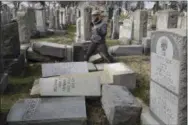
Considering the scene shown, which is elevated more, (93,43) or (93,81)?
(93,43)

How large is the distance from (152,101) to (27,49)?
4873 mm

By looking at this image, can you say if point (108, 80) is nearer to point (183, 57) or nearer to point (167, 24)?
point (183, 57)

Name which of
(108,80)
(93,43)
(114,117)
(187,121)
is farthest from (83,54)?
(187,121)

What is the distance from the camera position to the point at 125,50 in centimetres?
891

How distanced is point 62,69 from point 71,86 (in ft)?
3.49

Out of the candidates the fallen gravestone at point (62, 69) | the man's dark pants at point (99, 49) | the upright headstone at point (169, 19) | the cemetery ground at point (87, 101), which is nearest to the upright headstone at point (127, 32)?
the upright headstone at point (169, 19)

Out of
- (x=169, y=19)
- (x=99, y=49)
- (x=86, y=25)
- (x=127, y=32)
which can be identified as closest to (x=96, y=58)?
(x=99, y=49)

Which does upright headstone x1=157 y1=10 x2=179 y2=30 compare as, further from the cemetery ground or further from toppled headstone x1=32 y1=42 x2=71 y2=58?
toppled headstone x1=32 y1=42 x2=71 y2=58

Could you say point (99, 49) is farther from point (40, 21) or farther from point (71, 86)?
point (40, 21)

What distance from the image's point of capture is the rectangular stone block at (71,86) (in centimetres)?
450

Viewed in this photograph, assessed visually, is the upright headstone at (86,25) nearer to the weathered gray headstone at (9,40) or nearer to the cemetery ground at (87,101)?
the cemetery ground at (87,101)

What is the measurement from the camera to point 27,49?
25.1 feet

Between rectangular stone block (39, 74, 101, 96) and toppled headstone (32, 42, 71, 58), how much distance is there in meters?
2.43

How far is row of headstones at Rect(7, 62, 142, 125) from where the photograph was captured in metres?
3.65
